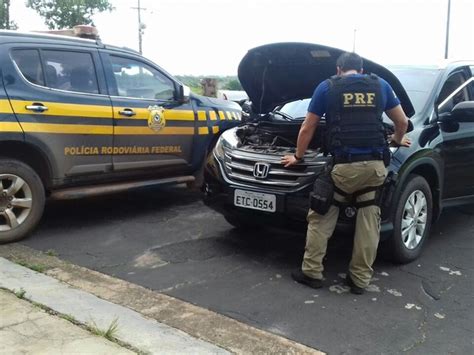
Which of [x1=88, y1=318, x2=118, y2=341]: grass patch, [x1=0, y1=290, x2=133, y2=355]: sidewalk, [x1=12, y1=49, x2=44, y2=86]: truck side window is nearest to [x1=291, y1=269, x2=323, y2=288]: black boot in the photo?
[x1=88, y1=318, x2=118, y2=341]: grass patch

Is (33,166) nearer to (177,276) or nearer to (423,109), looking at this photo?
(177,276)

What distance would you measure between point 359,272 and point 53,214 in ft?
11.7

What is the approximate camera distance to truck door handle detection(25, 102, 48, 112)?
4.75 meters

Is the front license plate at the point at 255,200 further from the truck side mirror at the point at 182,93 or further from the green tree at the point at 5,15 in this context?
the green tree at the point at 5,15

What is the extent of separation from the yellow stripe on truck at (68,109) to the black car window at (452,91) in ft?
10.5

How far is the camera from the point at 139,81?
5.82 meters

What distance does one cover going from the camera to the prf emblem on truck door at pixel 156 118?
5707 millimetres

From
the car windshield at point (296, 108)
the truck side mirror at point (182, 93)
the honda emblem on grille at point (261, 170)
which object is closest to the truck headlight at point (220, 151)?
the honda emblem on grille at point (261, 170)

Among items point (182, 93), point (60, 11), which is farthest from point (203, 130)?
point (60, 11)

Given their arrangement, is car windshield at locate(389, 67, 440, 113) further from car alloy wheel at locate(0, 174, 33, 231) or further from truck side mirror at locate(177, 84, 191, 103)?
car alloy wheel at locate(0, 174, 33, 231)

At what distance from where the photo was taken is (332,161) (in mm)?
3885

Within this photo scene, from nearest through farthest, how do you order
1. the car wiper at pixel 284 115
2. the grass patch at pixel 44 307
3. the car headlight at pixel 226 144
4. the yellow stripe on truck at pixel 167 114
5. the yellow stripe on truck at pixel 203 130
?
the grass patch at pixel 44 307 < the car headlight at pixel 226 144 < the car wiper at pixel 284 115 < the yellow stripe on truck at pixel 167 114 < the yellow stripe on truck at pixel 203 130

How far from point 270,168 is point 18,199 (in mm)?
2294

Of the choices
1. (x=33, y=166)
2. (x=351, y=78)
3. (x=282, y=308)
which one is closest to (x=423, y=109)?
(x=351, y=78)
